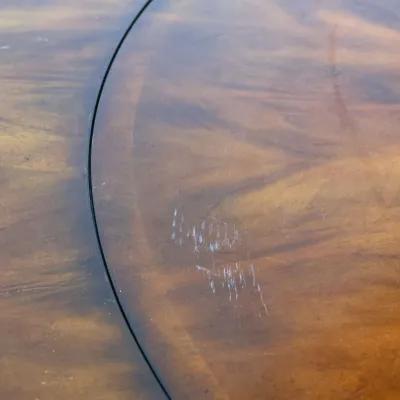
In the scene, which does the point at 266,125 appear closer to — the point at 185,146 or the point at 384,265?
the point at 185,146

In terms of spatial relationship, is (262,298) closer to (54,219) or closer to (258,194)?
(258,194)

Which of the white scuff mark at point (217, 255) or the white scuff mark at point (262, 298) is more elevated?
the white scuff mark at point (217, 255)

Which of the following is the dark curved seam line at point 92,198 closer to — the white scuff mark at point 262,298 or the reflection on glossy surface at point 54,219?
the reflection on glossy surface at point 54,219

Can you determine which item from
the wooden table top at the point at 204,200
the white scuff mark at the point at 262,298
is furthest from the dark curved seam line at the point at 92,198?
the white scuff mark at the point at 262,298

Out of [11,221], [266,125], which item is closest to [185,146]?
[266,125]

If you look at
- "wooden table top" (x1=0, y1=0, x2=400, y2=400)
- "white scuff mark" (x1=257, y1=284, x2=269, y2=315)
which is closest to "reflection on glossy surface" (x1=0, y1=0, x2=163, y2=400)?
"wooden table top" (x1=0, y1=0, x2=400, y2=400)

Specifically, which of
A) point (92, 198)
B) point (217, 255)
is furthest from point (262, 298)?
Answer: point (92, 198)
